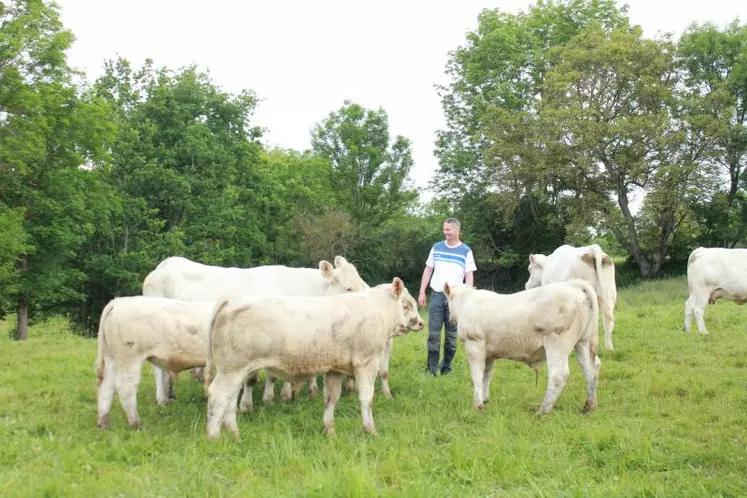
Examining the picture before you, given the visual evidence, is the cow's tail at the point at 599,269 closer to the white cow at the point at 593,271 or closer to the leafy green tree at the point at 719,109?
the white cow at the point at 593,271

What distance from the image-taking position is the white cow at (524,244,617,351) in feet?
39.2

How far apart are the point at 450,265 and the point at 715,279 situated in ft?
23.7

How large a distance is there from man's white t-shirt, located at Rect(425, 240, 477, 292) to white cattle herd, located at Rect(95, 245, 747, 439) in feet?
3.26

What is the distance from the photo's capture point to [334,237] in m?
36.0

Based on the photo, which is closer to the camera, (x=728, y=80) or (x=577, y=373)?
(x=577, y=373)

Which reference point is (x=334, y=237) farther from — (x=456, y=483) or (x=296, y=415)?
(x=456, y=483)

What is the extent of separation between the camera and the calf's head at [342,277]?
9523 millimetres

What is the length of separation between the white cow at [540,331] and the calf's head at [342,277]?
1.87m

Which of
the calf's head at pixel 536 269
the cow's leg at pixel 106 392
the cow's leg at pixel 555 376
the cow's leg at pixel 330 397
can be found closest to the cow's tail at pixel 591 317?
the cow's leg at pixel 555 376

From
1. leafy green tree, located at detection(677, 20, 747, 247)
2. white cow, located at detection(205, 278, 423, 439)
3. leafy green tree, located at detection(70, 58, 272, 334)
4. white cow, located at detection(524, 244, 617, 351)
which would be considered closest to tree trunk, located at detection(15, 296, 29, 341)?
leafy green tree, located at detection(70, 58, 272, 334)

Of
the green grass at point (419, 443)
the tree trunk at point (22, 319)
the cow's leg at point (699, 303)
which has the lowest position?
the tree trunk at point (22, 319)

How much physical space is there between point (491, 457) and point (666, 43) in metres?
31.3

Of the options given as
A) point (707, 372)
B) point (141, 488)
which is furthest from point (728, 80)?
point (141, 488)

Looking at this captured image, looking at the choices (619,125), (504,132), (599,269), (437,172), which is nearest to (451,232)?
(599,269)
